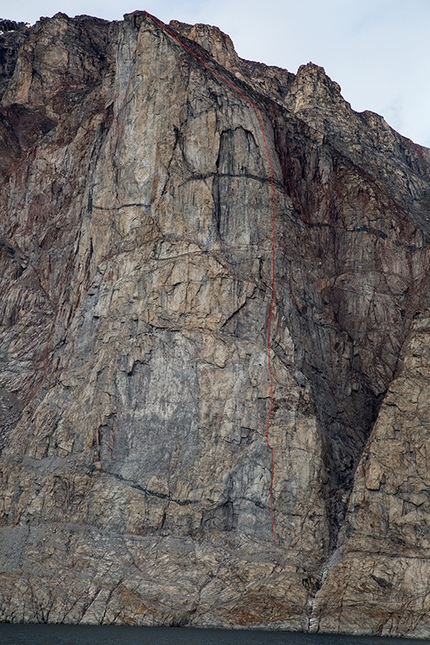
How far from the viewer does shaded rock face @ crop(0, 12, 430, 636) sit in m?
68.0

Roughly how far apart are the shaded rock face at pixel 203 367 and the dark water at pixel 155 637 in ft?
5.59

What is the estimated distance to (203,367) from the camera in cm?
7619

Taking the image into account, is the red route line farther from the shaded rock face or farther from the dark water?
the dark water

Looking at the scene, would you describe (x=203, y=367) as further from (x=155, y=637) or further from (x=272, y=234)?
(x=155, y=637)

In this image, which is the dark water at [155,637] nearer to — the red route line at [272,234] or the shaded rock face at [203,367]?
the shaded rock face at [203,367]

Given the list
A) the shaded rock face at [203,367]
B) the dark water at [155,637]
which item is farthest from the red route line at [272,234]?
the dark water at [155,637]

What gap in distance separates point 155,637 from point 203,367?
72.8 feet

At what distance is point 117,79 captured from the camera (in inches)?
3529

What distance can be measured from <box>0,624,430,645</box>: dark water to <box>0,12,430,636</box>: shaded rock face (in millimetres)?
1703

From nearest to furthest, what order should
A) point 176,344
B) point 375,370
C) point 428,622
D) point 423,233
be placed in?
point 428,622
point 176,344
point 375,370
point 423,233

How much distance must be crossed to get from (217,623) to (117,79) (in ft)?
157

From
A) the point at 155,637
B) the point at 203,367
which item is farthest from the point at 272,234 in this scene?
the point at 155,637

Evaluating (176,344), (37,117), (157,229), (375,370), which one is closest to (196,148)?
(157,229)

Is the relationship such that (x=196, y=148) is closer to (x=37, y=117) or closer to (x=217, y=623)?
(x=37, y=117)
